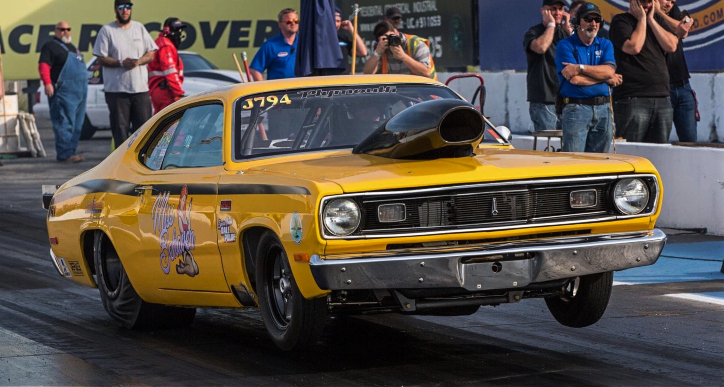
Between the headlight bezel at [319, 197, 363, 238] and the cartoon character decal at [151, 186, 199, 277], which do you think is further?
the cartoon character decal at [151, 186, 199, 277]

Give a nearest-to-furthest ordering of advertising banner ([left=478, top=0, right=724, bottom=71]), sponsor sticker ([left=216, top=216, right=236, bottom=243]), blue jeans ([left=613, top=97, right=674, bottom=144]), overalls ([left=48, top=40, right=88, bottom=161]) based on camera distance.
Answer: sponsor sticker ([left=216, top=216, right=236, bottom=243])
blue jeans ([left=613, top=97, right=674, bottom=144])
advertising banner ([left=478, top=0, right=724, bottom=71])
overalls ([left=48, top=40, right=88, bottom=161])

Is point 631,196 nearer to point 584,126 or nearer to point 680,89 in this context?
point 584,126

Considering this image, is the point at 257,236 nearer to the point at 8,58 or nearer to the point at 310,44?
the point at 310,44

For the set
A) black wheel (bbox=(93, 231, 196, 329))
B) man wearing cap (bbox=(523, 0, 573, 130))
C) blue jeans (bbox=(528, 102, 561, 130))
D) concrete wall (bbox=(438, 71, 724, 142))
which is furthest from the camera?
concrete wall (bbox=(438, 71, 724, 142))

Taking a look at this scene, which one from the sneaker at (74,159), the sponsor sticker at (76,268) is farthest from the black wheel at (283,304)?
the sneaker at (74,159)

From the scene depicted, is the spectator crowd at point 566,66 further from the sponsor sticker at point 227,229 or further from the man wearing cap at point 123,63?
the sponsor sticker at point 227,229

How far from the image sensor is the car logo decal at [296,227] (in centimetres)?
602

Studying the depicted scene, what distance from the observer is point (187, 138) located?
7598mm

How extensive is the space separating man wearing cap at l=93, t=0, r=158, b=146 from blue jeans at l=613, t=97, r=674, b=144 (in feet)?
22.6

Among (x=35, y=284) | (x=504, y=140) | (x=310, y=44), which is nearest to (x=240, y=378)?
(x=504, y=140)

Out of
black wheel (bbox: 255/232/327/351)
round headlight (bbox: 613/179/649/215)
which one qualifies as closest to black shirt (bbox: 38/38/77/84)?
black wheel (bbox: 255/232/327/351)

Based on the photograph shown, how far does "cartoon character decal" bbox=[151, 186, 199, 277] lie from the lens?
6.98 metres

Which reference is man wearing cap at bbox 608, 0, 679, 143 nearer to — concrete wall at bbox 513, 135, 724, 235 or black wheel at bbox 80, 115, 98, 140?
concrete wall at bbox 513, 135, 724, 235

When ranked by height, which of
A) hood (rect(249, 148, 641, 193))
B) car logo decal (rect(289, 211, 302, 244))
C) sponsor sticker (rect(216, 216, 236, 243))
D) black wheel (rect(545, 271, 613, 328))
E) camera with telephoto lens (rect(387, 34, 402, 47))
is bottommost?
black wheel (rect(545, 271, 613, 328))
